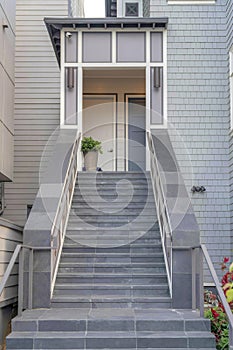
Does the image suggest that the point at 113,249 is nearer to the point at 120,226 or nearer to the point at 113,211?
the point at 120,226

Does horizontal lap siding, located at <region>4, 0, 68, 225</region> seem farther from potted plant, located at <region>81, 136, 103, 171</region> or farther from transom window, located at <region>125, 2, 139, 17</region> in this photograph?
potted plant, located at <region>81, 136, 103, 171</region>

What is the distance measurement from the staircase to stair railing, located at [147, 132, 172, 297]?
0.16 m

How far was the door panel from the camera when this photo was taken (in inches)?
460

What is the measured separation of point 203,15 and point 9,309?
6.40 meters

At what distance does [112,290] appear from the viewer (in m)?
6.46

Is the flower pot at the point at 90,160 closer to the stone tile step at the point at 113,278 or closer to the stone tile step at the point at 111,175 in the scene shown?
the stone tile step at the point at 111,175

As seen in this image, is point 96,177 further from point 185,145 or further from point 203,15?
point 203,15

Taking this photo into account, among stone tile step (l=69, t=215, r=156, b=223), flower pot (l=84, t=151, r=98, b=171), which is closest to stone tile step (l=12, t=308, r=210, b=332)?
stone tile step (l=69, t=215, r=156, b=223)

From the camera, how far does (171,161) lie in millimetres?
8359

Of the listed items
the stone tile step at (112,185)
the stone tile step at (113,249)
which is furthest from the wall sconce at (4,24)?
the stone tile step at (113,249)

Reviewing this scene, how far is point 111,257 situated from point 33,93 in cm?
580

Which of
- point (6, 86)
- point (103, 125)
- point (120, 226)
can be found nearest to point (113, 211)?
point (120, 226)

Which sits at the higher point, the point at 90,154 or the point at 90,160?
the point at 90,154

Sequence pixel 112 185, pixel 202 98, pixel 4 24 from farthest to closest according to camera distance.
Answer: pixel 202 98
pixel 112 185
pixel 4 24
